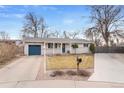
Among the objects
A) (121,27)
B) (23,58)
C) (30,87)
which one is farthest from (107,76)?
(23,58)

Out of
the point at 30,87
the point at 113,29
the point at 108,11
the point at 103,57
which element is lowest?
the point at 30,87

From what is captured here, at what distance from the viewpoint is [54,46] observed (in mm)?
11461

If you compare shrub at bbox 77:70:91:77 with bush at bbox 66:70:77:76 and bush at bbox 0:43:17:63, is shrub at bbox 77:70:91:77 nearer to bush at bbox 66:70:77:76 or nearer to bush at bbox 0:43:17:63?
bush at bbox 66:70:77:76

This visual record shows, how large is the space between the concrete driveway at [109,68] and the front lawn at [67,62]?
300 millimetres

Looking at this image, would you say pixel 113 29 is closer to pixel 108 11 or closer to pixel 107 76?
pixel 108 11

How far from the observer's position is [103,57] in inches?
365

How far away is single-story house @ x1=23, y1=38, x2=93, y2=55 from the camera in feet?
33.2

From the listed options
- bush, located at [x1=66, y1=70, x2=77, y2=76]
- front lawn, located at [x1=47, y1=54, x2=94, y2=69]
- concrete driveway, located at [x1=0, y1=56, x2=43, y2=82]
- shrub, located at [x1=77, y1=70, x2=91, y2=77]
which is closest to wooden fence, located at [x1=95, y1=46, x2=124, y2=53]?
front lawn, located at [x1=47, y1=54, x2=94, y2=69]

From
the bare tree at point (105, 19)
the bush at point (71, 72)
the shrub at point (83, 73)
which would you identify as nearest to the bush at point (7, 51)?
the bush at point (71, 72)

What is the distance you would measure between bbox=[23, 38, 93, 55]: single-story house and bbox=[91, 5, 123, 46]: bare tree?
83 centimetres

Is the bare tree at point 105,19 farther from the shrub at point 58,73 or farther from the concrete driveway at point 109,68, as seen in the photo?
the shrub at point 58,73

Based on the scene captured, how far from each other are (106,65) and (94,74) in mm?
876

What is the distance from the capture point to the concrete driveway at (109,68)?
7.88 metres

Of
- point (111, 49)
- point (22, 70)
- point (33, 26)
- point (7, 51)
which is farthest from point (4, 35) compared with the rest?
point (111, 49)
